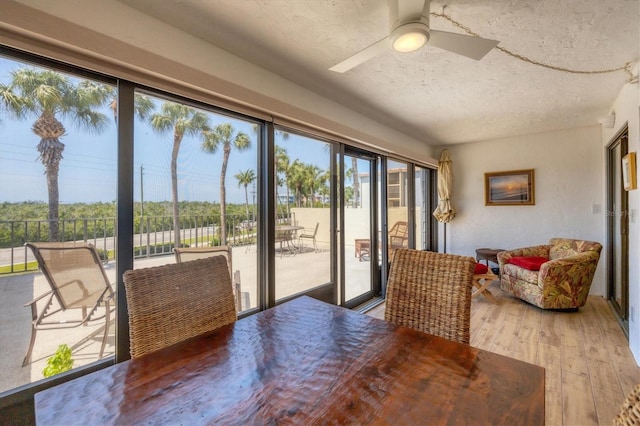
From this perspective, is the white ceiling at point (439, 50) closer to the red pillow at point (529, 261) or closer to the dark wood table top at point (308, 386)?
the dark wood table top at point (308, 386)

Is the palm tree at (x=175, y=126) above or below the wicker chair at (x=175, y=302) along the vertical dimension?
above

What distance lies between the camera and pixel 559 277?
323 cm

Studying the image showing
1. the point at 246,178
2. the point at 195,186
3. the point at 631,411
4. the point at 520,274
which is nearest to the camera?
the point at 631,411

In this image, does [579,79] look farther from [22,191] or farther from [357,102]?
[22,191]

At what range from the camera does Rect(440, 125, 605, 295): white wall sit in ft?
13.4

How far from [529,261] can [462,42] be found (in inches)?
134

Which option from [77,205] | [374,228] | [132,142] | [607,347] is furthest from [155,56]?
[607,347]

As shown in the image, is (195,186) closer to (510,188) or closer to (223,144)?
(223,144)

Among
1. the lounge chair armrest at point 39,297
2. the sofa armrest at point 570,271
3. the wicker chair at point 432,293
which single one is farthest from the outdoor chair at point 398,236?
the lounge chair armrest at point 39,297

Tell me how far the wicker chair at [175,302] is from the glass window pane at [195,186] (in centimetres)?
56

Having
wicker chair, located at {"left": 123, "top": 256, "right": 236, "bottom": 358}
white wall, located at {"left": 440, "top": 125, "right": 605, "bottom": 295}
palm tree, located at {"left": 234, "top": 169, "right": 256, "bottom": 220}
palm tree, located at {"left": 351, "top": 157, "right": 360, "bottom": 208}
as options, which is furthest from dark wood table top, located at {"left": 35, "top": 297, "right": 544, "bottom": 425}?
white wall, located at {"left": 440, "top": 125, "right": 605, "bottom": 295}

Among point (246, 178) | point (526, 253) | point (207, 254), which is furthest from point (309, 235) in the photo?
point (526, 253)

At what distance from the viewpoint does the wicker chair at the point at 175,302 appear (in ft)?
3.95

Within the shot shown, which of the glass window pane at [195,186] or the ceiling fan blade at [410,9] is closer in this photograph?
the ceiling fan blade at [410,9]
